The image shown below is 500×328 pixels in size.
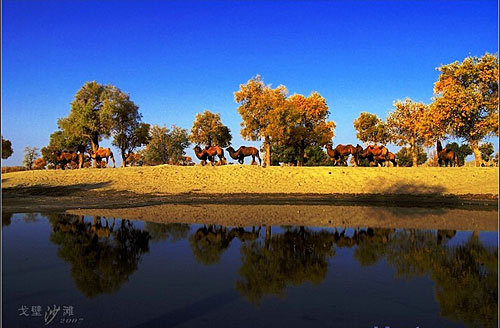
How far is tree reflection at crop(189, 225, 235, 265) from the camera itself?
469 inches

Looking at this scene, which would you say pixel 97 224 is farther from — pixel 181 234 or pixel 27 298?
pixel 27 298

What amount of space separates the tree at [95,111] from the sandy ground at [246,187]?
1534 centimetres

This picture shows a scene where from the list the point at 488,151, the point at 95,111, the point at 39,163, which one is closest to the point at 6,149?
the point at 95,111

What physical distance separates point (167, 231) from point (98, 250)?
13.1 ft

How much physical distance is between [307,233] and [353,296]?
23.6 ft

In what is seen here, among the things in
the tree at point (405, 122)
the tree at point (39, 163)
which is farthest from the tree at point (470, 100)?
the tree at point (39, 163)

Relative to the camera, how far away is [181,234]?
15523 millimetres

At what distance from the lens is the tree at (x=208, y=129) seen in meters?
81.6

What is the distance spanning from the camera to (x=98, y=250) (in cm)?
1238

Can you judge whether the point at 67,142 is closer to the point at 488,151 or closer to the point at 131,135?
the point at 131,135

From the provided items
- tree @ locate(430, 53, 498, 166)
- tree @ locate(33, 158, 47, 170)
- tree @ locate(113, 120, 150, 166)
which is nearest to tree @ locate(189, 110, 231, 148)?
tree @ locate(113, 120, 150, 166)

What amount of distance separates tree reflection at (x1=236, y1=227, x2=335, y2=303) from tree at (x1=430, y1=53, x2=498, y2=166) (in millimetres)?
36667

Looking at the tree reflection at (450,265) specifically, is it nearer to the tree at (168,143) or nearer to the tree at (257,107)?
the tree at (257,107)

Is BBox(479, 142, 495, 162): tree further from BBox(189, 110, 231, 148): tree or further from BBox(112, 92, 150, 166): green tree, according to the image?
BBox(112, 92, 150, 166): green tree
